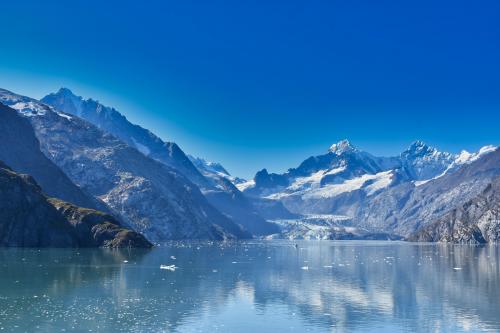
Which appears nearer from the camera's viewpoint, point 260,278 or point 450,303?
point 450,303

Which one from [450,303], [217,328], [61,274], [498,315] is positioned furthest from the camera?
[61,274]

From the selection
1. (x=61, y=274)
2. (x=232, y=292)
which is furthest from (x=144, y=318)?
(x=61, y=274)

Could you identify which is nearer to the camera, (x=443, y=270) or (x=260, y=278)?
(x=260, y=278)

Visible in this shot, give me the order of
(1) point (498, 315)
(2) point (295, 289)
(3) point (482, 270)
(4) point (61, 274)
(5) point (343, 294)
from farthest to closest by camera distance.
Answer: (3) point (482, 270), (4) point (61, 274), (2) point (295, 289), (5) point (343, 294), (1) point (498, 315)

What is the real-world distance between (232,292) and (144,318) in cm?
3197

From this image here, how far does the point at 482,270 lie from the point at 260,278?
223ft

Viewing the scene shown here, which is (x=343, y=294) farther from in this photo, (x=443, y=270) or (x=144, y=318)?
(x=443, y=270)

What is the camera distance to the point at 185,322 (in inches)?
2790

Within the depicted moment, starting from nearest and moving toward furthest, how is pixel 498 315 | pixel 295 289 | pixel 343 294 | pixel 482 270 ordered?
1. pixel 498 315
2. pixel 343 294
3. pixel 295 289
4. pixel 482 270

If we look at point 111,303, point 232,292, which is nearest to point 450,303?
point 232,292

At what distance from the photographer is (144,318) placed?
72625 millimetres

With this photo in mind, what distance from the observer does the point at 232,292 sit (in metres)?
103

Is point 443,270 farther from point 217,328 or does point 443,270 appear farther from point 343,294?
point 217,328

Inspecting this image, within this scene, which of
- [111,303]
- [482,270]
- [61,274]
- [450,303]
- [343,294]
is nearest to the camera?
[111,303]
